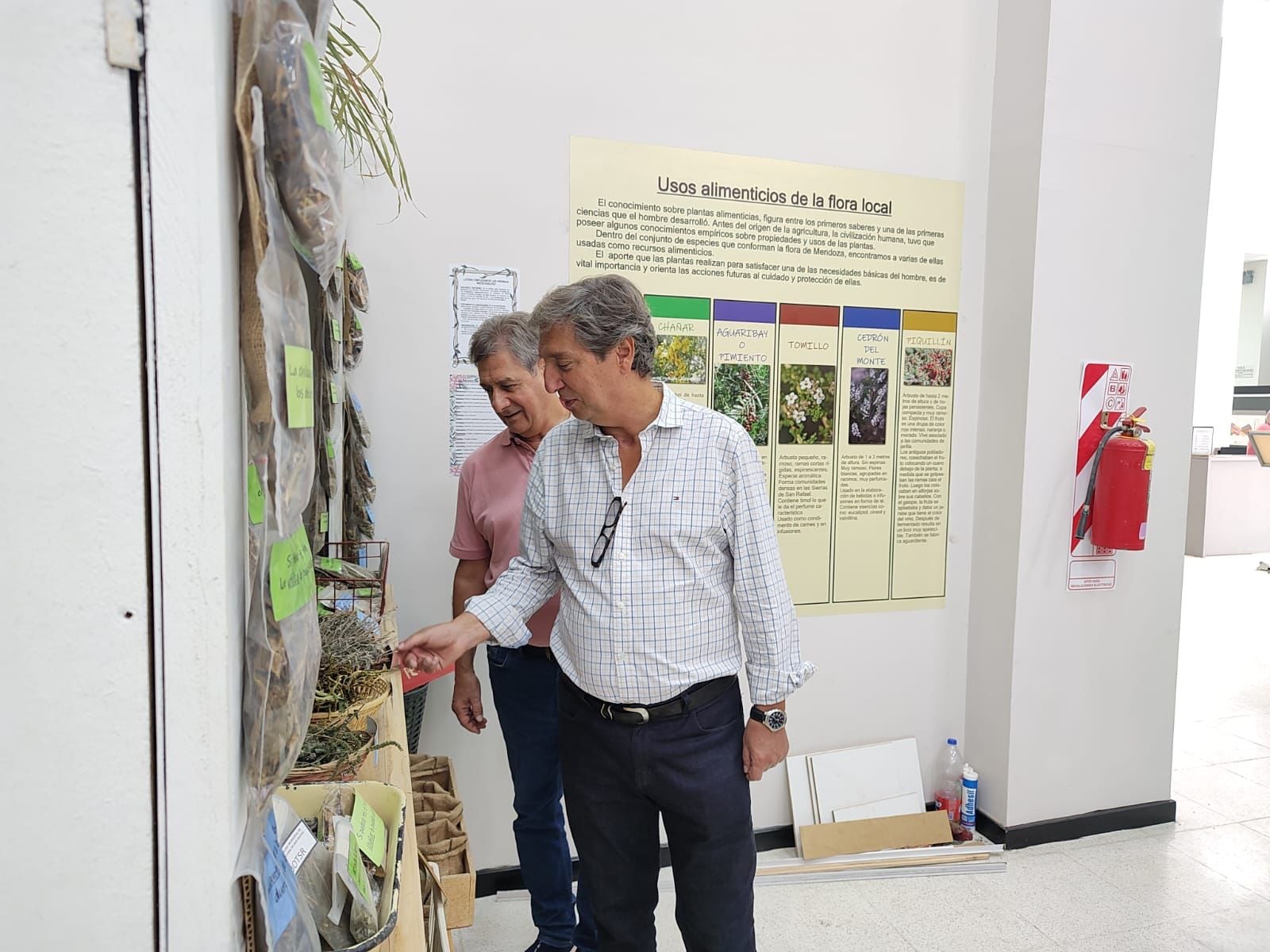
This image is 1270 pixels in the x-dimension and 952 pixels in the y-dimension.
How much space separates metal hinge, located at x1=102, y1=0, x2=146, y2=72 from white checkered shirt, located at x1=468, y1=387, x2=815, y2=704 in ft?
3.81

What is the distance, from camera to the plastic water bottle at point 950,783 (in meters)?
3.01

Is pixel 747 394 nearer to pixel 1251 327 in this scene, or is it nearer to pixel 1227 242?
pixel 1227 242

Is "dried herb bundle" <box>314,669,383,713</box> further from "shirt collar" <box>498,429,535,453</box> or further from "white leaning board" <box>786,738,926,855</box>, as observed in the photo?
"white leaning board" <box>786,738,926,855</box>

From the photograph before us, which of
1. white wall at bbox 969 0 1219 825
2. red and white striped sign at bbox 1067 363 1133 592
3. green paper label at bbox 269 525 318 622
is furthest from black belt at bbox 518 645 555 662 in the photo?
red and white striped sign at bbox 1067 363 1133 592

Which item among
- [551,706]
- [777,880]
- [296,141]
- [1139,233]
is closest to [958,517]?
[1139,233]

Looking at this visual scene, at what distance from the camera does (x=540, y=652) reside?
2084mm

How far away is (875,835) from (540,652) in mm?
1574

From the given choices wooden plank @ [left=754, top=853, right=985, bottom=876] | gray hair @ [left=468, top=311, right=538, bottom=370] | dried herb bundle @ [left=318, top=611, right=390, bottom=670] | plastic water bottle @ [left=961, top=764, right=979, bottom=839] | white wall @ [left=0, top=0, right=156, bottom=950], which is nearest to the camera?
white wall @ [left=0, top=0, right=156, bottom=950]

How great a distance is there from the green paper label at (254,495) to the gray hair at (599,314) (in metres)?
0.93

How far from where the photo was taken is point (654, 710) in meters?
1.61

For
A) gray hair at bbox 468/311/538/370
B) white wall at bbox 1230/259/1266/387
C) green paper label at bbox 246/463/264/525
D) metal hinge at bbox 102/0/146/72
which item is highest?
white wall at bbox 1230/259/1266/387

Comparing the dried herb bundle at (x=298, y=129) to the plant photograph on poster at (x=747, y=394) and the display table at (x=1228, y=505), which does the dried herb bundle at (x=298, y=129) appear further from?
the display table at (x=1228, y=505)

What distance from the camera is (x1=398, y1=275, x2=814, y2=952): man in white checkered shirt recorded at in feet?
5.23

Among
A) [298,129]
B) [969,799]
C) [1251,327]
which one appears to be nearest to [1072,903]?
[969,799]
